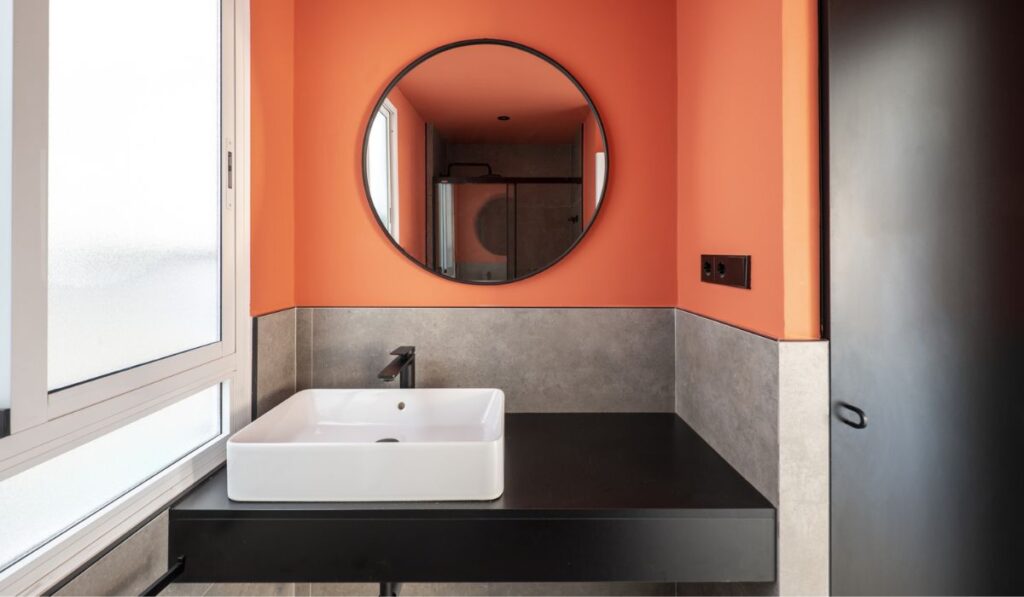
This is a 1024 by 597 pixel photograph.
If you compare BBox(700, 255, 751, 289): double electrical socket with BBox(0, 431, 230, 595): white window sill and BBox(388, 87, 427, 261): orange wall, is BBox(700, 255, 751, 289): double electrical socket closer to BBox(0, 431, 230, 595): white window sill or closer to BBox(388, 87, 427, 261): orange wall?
BBox(388, 87, 427, 261): orange wall

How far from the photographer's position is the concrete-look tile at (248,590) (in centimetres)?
141

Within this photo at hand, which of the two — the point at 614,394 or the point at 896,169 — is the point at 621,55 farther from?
the point at 614,394

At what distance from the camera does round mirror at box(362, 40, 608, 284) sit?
1.87m

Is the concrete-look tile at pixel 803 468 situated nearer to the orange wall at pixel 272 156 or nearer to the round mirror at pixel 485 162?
the round mirror at pixel 485 162

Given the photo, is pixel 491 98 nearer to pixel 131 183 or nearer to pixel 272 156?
pixel 272 156

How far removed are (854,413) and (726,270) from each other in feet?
1.49

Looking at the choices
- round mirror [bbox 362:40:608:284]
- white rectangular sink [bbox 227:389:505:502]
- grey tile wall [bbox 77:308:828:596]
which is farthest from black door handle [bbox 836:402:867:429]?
round mirror [bbox 362:40:608:284]

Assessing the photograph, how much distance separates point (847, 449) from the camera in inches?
45.4

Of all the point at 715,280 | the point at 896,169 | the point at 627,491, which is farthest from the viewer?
the point at 715,280

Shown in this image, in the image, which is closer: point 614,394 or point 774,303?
point 774,303

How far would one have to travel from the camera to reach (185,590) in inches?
50.0

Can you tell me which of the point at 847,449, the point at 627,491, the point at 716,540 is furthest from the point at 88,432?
the point at 847,449

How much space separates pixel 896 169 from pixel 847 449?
580mm

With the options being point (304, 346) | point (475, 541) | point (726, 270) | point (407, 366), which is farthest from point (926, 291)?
point (304, 346)
